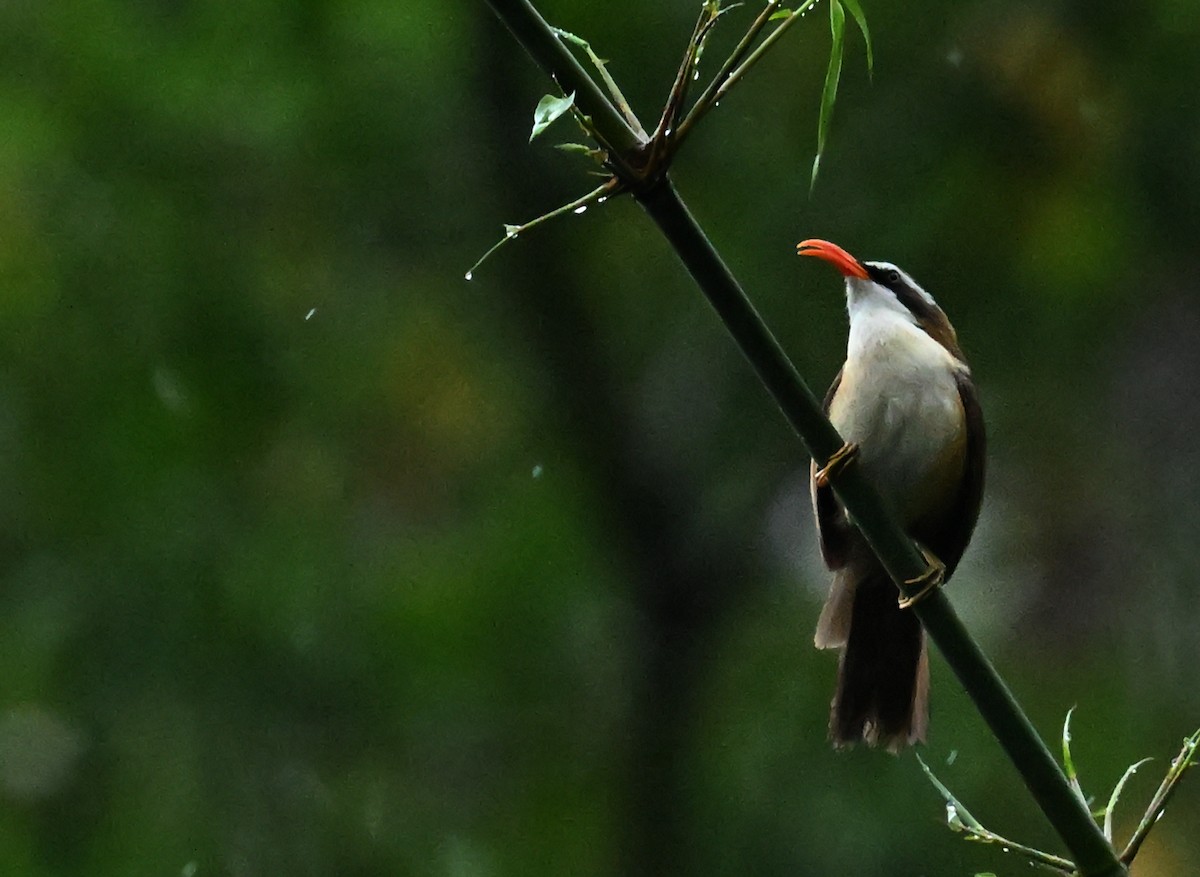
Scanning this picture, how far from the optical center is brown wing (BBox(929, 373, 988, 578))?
358 cm

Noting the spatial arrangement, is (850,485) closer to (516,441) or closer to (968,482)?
(968,482)

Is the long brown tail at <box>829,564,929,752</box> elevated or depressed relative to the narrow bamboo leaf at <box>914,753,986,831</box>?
depressed

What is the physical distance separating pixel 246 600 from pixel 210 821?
82cm

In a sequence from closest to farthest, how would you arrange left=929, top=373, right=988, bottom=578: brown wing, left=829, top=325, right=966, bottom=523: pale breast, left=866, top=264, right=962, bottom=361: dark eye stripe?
1. left=829, top=325, right=966, bottom=523: pale breast
2. left=929, top=373, right=988, bottom=578: brown wing
3. left=866, top=264, right=962, bottom=361: dark eye stripe

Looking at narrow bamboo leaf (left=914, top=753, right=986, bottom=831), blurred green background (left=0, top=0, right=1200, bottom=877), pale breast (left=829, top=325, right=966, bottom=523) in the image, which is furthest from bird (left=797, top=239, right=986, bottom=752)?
blurred green background (left=0, top=0, right=1200, bottom=877)

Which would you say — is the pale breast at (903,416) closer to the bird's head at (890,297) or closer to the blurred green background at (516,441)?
the bird's head at (890,297)

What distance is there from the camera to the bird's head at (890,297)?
3.63 meters

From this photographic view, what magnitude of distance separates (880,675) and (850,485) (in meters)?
1.57

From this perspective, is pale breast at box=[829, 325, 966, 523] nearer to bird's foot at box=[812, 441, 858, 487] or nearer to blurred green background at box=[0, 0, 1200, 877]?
bird's foot at box=[812, 441, 858, 487]

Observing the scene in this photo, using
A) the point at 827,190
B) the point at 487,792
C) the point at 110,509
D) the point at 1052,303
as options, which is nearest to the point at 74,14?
the point at 110,509

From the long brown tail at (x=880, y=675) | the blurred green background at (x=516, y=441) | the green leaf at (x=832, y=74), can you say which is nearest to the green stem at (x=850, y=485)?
the green leaf at (x=832, y=74)

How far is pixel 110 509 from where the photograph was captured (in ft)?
17.5

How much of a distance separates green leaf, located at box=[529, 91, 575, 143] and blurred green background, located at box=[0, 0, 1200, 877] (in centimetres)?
398

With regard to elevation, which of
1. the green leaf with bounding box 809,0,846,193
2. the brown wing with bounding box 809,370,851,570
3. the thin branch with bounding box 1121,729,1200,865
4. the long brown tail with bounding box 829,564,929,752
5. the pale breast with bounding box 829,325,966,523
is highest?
the green leaf with bounding box 809,0,846,193
